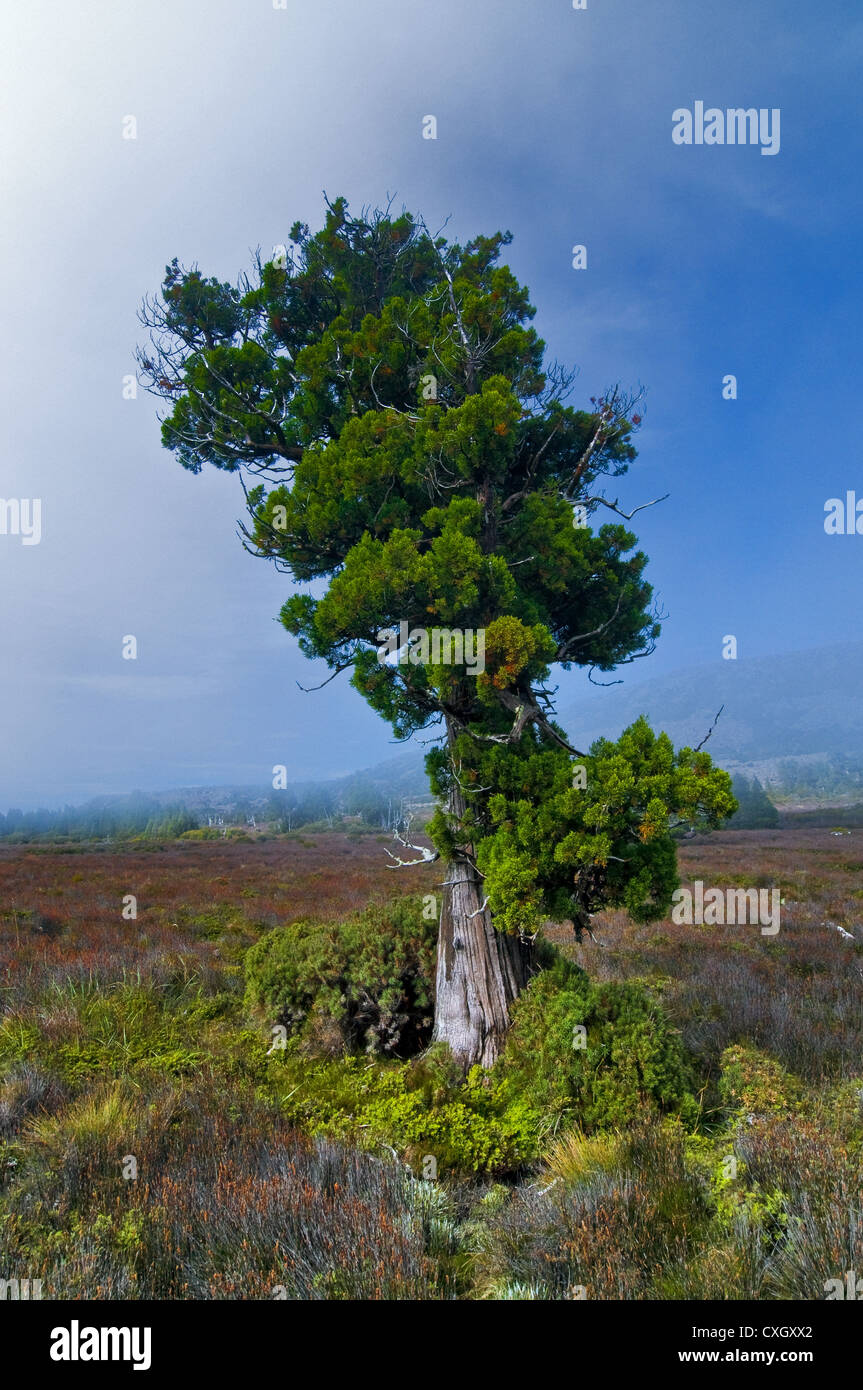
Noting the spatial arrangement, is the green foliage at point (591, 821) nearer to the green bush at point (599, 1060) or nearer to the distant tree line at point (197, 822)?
the green bush at point (599, 1060)

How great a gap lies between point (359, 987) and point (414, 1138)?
227cm

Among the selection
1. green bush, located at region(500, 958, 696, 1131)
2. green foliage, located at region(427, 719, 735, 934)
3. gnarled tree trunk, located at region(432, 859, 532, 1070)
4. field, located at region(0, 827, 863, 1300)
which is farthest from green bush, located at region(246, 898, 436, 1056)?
green foliage, located at region(427, 719, 735, 934)

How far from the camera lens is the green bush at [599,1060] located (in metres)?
5.11

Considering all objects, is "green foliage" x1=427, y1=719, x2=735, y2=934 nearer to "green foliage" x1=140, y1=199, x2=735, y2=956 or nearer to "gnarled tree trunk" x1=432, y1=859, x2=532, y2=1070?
"green foliage" x1=140, y1=199, x2=735, y2=956

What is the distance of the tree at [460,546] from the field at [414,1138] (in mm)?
1157

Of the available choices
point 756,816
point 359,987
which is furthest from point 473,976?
point 756,816

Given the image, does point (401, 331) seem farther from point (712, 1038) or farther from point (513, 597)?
point (712, 1038)

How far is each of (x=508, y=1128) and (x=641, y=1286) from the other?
2389 millimetres

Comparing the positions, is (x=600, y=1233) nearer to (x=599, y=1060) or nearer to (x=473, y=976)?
(x=599, y=1060)

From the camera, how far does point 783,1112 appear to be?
481 cm

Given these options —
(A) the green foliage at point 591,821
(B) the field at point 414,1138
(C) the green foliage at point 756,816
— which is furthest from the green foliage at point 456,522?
(C) the green foliage at point 756,816

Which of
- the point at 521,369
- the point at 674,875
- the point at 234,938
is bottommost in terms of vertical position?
the point at 234,938

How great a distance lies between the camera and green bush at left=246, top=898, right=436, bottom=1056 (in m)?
7.38
